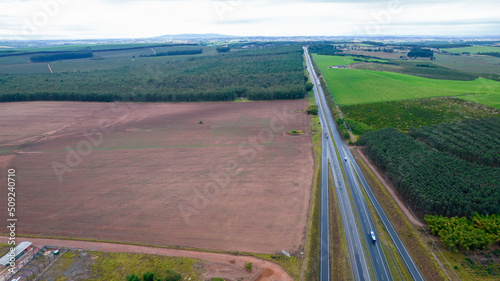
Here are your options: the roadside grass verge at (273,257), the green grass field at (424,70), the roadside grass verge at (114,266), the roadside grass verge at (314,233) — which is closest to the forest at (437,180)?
the roadside grass verge at (314,233)

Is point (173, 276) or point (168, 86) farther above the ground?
point (168, 86)

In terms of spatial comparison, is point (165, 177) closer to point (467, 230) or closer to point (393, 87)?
point (467, 230)

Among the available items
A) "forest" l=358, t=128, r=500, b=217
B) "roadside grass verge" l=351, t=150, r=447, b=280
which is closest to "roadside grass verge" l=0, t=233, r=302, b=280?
"roadside grass verge" l=351, t=150, r=447, b=280

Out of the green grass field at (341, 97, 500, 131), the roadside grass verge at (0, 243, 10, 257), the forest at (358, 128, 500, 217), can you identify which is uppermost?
the green grass field at (341, 97, 500, 131)

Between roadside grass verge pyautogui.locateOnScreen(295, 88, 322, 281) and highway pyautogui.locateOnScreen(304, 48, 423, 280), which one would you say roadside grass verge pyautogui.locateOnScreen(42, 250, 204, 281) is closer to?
roadside grass verge pyautogui.locateOnScreen(295, 88, 322, 281)

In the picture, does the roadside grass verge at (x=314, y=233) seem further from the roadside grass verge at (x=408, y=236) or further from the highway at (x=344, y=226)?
the roadside grass verge at (x=408, y=236)

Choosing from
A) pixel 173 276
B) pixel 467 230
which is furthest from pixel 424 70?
pixel 173 276
